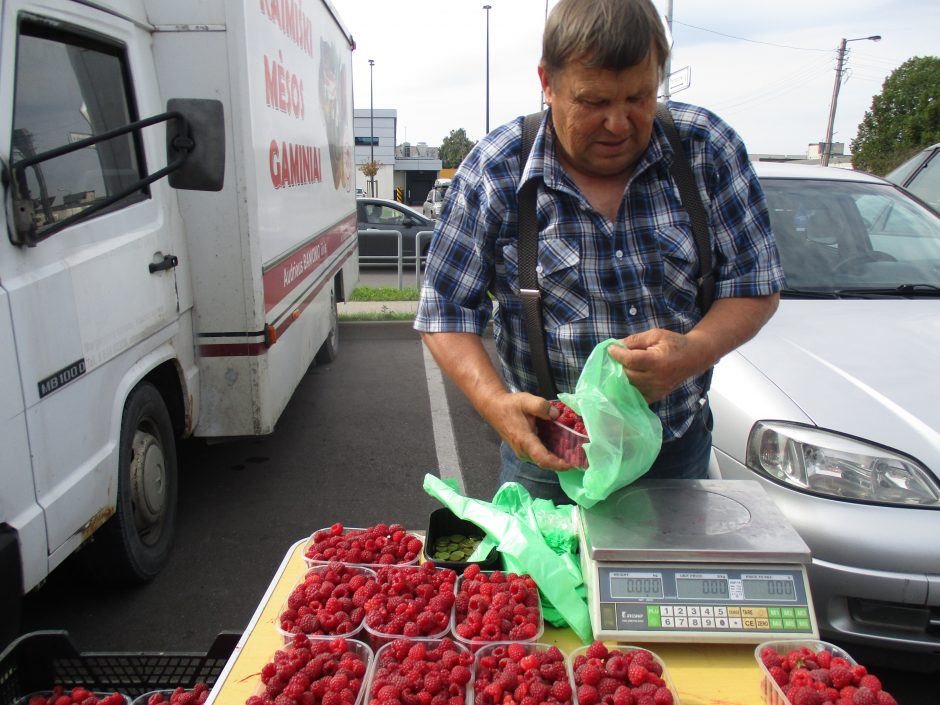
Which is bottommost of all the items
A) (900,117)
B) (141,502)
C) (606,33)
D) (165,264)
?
(141,502)

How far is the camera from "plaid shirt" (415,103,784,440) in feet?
6.34

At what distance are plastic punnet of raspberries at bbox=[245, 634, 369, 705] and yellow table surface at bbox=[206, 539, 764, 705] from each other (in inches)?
2.1

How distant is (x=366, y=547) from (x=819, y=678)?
107 cm

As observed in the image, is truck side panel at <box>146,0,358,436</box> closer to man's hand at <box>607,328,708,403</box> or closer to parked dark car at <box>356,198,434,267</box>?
man's hand at <box>607,328,708,403</box>

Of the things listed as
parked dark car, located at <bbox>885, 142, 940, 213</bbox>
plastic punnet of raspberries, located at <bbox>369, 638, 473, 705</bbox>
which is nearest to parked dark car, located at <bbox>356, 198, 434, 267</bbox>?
parked dark car, located at <bbox>885, 142, 940, 213</bbox>

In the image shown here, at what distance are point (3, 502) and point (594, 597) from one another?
1848mm

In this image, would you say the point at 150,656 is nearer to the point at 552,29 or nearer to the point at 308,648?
the point at 308,648

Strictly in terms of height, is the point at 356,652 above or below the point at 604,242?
below

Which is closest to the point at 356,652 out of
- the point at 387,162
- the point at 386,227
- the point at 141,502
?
the point at 141,502

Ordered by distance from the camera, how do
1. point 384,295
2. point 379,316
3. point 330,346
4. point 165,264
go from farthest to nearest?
point 384,295, point 379,316, point 330,346, point 165,264

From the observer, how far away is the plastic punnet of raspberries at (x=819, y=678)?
4.41 feet

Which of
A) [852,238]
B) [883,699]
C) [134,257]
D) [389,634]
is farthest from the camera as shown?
[852,238]

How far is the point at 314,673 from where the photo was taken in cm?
147

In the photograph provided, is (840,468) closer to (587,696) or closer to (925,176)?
(587,696)
